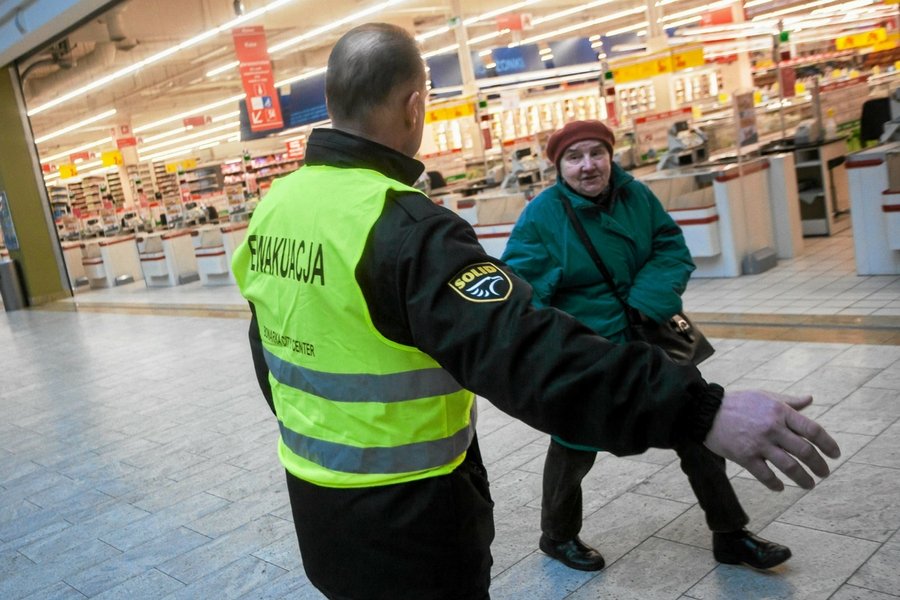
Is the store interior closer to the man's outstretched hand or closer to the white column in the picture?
the white column

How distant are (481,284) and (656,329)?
1.64m

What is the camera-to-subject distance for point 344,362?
1.38 meters

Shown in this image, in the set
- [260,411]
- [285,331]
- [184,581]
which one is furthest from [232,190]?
[285,331]

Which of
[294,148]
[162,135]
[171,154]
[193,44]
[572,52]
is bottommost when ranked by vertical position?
[294,148]

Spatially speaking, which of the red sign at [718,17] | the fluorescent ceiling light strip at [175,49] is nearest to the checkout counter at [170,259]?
the fluorescent ceiling light strip at [175,49]

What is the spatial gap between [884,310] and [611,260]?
3672mm

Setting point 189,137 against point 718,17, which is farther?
point 189,137

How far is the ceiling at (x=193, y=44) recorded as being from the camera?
15688 mm

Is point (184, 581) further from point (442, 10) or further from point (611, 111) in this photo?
point (442, 10)

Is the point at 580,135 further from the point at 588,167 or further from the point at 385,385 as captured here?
the point at 385,385

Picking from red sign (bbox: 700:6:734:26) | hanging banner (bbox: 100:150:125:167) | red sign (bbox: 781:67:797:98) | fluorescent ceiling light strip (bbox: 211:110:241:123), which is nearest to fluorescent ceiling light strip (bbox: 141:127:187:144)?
fluorescent ceiling light strip (bbox: 211:110:241:123)

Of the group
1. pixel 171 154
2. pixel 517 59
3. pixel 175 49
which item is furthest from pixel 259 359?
pixel 171 154

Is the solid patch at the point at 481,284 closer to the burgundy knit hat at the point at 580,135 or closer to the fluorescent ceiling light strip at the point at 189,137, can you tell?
the burgundy knit hat at the point at 580,135

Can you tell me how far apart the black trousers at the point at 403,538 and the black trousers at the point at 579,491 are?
1178mm
